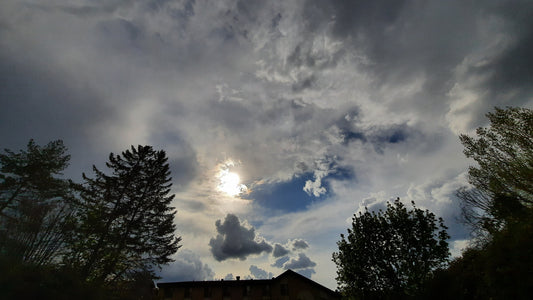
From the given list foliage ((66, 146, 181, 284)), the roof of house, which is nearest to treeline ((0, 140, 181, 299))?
foliage ((66, 146, 181, 284))

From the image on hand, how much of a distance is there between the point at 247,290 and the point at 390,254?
23.3 metres

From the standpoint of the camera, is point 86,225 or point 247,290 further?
point 247,290

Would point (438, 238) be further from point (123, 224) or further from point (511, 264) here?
point (123, 224)

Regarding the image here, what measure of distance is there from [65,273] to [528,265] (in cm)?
2662

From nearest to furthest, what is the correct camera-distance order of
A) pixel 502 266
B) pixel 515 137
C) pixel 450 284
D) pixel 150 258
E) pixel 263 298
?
pixel 502 266 → pixel 450 284 → pixel 515 137 → pixel 150 258 → pixel 263 298

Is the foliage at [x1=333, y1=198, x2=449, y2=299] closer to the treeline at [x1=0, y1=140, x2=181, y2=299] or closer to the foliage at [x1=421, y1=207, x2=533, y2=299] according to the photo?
the foliage at [x1=421, y1=207, x2=533, y2=299]

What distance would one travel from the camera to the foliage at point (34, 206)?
645 inches

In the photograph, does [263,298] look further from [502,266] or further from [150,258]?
[502,266]

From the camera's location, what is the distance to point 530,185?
16.7m

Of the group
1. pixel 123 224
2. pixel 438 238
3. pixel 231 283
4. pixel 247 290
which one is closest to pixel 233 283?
pixel 231 283

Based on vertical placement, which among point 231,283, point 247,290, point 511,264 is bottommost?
point 247,290

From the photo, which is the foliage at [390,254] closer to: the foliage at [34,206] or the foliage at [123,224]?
the foliage at [123,224]

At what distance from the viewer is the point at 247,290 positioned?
108ft

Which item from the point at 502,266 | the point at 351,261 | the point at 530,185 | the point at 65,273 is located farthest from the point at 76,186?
the point at 530,185
